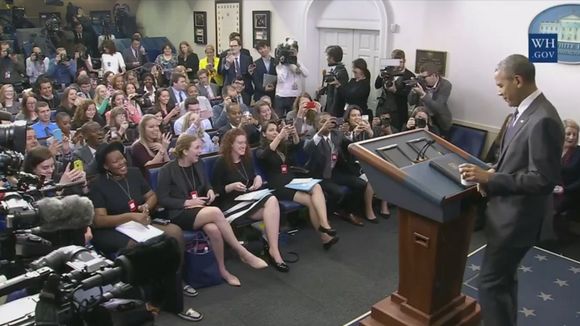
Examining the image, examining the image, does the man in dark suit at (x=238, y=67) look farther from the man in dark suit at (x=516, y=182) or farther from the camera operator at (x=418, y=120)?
the man in dark suit at (x=516, y=182)

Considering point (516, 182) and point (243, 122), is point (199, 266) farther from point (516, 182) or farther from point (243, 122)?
point (516, 182)

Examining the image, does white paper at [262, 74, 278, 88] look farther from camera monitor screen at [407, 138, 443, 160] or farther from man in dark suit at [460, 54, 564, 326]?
man in dark suit at [460, 54, 564, 326]

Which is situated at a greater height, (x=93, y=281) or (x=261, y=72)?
(x=261, y=72)

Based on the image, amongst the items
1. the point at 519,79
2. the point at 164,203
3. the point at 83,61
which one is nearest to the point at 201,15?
the point at 83,61

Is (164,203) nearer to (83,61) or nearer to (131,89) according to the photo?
(131,89)

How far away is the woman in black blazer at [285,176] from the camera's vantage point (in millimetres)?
4480

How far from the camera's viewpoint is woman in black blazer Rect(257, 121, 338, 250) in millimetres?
4480

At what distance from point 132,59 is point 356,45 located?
4635mm

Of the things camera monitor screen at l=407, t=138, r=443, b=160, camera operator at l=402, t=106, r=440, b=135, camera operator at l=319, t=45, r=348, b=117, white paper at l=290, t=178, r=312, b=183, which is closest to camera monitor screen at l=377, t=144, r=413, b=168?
camera monitor screen at l=407, t=138, r=443, b=160

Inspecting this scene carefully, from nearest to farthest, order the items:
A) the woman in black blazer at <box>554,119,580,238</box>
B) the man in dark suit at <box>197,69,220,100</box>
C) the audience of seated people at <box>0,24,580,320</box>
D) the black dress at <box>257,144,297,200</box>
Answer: the audience of seated people at <box>0,24,580,320</box> < the black dress at <box>257,144,297,200</box> < the woman in black blazer at <box>554,119,580,238</box> < the man in dark suit at <box>197,69,220,100</box>

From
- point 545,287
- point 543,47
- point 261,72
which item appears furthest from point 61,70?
point 545,287

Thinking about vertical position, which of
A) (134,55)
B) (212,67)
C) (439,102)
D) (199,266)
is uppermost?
(134,55)

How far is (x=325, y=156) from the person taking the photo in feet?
16.1

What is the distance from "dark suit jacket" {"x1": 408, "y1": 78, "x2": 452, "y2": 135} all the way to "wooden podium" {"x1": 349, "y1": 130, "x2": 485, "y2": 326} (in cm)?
312
